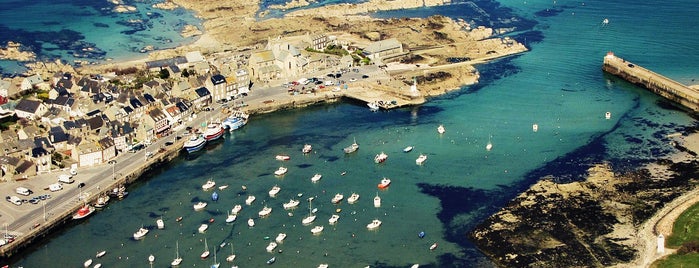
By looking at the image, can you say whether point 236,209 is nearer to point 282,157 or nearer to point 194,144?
point 282,157

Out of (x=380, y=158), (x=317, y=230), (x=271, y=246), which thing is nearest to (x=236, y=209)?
(x=271, y=246)

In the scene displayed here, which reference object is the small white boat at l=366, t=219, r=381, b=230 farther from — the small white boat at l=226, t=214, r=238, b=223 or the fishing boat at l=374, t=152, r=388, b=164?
the fishing boat at l=374, t=152, r=388, b=164

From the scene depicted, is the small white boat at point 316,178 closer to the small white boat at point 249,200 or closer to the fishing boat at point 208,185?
the small white boat at point 249,200

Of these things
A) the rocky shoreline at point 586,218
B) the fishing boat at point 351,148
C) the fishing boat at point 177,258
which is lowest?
the fishing boat at point 177,258

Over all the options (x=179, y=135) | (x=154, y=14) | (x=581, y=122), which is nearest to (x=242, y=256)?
(x=179, y=135)

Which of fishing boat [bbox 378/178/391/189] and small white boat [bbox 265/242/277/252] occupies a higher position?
fishing boat [bbox 378/178/391/189]

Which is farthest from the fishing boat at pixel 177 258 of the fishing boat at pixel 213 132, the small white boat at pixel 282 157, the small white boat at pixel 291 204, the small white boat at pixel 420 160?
the small white boat at pixel 420 160

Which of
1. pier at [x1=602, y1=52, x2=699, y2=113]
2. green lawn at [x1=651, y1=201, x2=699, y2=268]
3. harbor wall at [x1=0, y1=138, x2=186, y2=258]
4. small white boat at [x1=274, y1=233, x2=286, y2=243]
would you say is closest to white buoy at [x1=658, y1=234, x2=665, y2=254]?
green lawn at [x1=651, y1=201, x2=699, y2=268]
